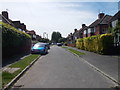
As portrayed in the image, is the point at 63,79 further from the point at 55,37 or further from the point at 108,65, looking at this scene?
the point at 55,37

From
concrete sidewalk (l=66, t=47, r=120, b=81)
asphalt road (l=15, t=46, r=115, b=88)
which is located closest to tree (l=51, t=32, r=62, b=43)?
concrete sidewalk (l=66, t=47, r=120, b=81)

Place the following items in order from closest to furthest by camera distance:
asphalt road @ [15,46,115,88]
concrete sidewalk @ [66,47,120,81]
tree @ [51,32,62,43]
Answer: asphalt road @ [15,46,115,88]
concrete sidewalk @ [66,47,120,81]
tree @ [51,32,62,43]

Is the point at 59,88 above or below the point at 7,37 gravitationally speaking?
below

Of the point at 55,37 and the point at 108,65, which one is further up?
the point at 55,37

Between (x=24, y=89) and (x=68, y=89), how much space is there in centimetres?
154

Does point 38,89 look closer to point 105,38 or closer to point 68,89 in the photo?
point 68,89

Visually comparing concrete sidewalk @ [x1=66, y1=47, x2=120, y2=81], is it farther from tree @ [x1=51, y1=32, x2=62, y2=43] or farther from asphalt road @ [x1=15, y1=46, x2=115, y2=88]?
tree @ [x1=51, y1=32, x2=62, y2=43]

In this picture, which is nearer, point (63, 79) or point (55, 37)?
point (63, 79)

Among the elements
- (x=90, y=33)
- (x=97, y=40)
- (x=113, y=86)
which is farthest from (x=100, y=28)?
(x=113, y=86)

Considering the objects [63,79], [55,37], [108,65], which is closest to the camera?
[63,79]

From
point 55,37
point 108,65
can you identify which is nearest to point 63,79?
point 108,65

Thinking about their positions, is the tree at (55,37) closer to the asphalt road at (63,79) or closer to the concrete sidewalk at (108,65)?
the concrete sidewalk at (108,65)

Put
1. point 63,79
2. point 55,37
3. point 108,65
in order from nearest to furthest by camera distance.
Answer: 1. point 63,79
2. point 108,65
3. point 55,37

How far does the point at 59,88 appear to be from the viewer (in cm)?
521
